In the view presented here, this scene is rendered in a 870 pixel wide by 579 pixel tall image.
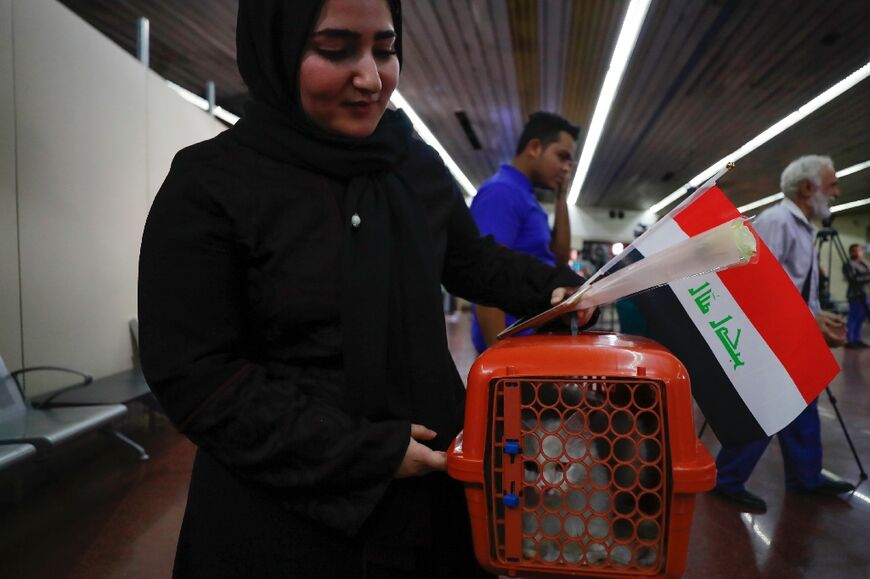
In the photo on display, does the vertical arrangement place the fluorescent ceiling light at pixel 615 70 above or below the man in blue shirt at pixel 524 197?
above

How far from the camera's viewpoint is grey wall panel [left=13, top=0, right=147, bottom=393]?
10.3ft

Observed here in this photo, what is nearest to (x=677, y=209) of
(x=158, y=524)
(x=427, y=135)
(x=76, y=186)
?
(x=158, y=524)

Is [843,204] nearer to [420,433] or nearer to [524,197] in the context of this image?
[524,197]

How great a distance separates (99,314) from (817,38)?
7535 mm

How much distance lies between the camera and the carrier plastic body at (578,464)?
0.52m

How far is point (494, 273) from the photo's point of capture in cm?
88

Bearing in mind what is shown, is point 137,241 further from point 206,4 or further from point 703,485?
point 703,485

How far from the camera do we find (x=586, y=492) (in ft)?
1.75

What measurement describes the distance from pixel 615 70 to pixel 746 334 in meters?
7.22

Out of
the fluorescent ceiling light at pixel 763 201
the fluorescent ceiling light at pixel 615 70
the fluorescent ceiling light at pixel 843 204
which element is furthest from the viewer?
the fluorescent ceiling light at pixel 763 201

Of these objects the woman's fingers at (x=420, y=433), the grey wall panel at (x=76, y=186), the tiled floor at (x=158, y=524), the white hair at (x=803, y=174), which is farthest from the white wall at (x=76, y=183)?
the white hair at (x=803, y=174)

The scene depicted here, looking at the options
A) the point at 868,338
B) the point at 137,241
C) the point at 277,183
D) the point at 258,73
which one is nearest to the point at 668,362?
the point at 277,183

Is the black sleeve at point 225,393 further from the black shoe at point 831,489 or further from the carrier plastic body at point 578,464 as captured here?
the black shoe at point 831,489

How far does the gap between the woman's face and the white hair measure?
2771 mm
